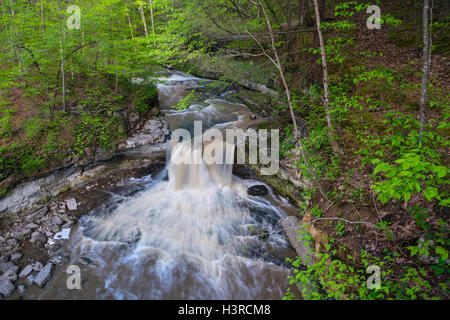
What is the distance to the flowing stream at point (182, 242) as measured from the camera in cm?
452

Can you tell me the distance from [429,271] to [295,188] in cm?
373

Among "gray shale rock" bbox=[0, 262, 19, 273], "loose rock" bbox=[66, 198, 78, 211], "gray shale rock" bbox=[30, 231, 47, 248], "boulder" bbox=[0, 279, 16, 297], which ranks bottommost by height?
"boulder" bbox=[0, 279, 16, 297]

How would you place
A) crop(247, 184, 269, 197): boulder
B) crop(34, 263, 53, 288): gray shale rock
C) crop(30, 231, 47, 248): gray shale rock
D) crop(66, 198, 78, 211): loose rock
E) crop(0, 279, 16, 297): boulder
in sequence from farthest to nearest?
crop(247, 184, 269, 197): boulder
crop(66, 198, 78, 211): loose rock
crop(30, 231, 47, 248): gray shale rock
crop(34, 263, 53, 288): gray shale rock
crop(0, 279, 16, 297): boulder

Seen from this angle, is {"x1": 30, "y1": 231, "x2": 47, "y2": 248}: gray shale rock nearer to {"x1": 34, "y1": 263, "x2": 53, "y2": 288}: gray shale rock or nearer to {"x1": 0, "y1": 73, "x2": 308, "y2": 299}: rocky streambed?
{"x1": 0, "y1": 73, "x2": 308, "y2": 299}: rocky streambed

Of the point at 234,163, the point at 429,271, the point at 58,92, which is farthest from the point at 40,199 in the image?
the point at 429,271

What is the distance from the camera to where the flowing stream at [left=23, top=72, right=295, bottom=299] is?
4523 mm

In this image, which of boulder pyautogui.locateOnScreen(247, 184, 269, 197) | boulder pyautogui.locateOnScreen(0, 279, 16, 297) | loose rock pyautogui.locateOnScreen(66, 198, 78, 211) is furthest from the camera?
boulder pyautogui.locateOnScreen(247, 184, 269, 197)

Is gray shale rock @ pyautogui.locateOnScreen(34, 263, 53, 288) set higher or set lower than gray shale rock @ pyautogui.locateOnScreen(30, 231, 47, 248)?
lower

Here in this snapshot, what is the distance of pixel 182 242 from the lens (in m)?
5.61

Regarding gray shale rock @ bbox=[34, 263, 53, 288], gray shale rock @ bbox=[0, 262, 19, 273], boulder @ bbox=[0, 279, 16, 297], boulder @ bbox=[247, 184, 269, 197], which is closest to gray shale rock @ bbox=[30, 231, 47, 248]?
gray shale rock @ bbox=[0, 262, 19, 273]

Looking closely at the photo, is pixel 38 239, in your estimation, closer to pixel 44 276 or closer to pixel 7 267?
pixel 7 267

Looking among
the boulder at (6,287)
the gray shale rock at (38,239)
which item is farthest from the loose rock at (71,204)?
the boulder at (6,287)

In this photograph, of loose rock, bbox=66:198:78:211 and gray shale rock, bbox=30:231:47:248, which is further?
loose rock, bbox=66:198:78:211
